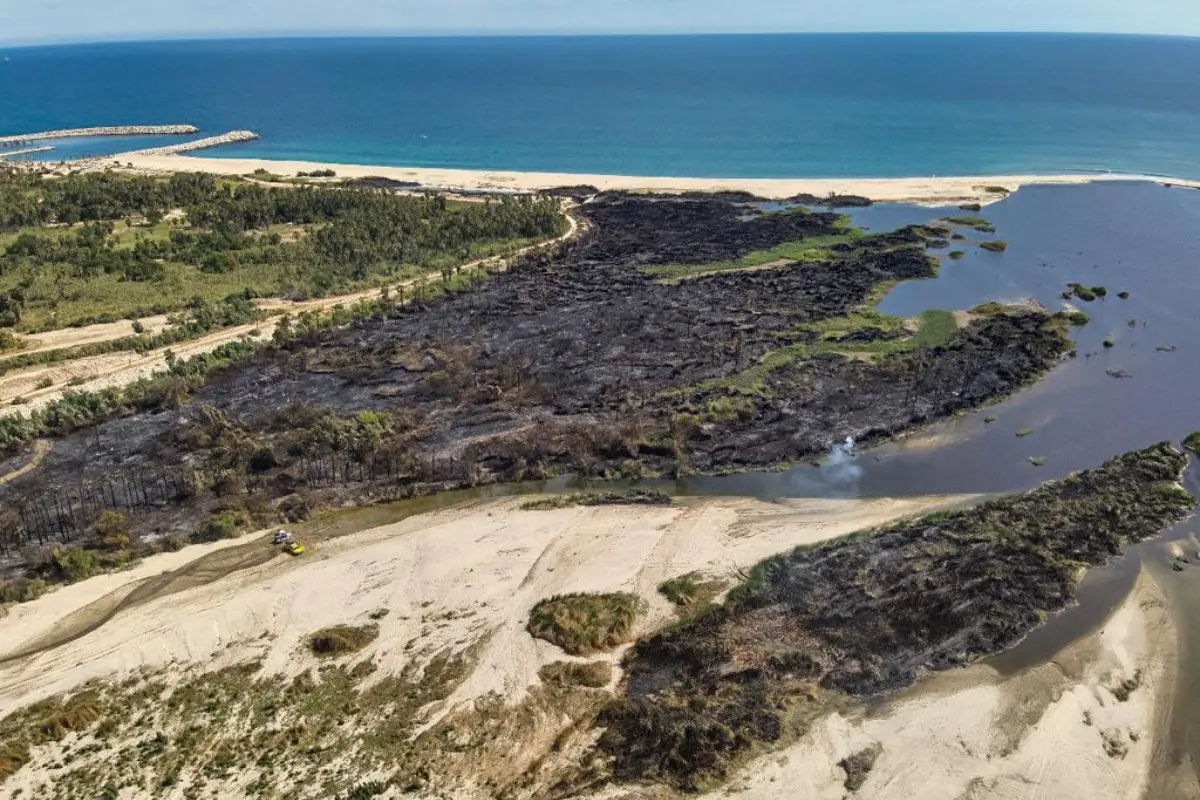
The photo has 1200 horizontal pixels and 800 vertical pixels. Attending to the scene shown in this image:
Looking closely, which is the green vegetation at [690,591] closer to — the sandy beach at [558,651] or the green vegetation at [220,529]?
the sandy beach at [558,651]

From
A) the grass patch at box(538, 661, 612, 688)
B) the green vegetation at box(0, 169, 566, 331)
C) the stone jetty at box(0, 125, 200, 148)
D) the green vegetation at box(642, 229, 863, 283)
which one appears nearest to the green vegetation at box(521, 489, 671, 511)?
the grass patch at box(538, 661, 612, 688)

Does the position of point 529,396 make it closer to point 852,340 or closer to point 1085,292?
point 852,340

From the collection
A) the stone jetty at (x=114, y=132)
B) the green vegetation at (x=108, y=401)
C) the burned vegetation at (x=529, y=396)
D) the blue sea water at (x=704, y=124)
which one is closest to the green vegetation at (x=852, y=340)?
the burned vegetation at (x=529, y=396)

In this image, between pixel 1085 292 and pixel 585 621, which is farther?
pixel 1085 292

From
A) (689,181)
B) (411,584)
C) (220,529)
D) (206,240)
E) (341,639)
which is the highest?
(689,181)

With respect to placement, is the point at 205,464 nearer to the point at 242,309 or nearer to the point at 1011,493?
the point at 242,309

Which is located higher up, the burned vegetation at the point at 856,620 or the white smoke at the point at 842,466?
the white smoke at the point at 842,466

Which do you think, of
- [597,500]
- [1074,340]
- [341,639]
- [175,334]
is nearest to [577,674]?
[341,639]
